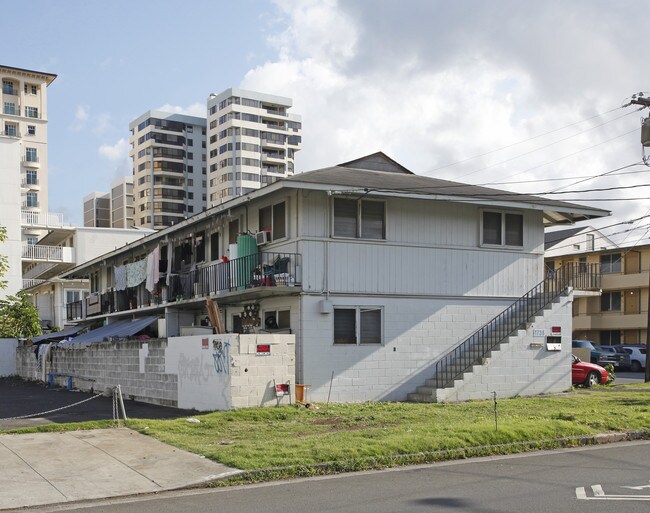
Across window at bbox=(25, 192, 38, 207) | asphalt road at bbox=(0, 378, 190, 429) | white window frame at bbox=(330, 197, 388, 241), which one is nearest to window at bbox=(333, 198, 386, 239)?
white window frame at bbox=(330, 197, 388, 241)

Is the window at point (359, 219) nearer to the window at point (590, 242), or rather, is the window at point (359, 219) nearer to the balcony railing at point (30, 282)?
the window at point (590, 242)

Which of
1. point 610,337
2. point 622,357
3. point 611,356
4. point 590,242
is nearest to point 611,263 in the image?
point 610,337

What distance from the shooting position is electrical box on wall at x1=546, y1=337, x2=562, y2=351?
79.4ft

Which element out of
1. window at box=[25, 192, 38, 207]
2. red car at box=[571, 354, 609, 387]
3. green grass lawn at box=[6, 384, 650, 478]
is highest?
window at box=[25, 192, 38, 207]

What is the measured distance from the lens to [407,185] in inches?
922

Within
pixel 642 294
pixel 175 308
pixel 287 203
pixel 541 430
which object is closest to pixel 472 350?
pixel 287 203

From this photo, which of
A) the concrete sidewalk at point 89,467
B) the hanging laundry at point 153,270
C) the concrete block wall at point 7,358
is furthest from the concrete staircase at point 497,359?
the concrete block wall at point 7,358

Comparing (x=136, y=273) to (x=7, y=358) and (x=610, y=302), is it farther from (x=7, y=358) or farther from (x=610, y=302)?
(x=610, y=302)

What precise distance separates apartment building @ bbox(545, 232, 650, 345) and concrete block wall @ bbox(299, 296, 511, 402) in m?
33.4

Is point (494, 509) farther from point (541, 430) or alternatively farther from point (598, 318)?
point (598, 318)

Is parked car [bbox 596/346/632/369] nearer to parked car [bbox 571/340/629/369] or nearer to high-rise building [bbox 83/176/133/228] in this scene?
parked car [bbox 571/340/629/369]

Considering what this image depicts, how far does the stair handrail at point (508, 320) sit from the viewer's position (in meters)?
23.1

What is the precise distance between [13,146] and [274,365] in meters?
52.2

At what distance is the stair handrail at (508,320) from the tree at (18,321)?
2873 cm
